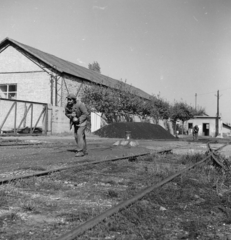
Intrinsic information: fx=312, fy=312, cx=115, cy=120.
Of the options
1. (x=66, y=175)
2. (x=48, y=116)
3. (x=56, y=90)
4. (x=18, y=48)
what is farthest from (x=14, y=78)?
(x=66, y=175)

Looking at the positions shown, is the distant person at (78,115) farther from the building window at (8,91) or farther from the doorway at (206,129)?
the doorway at (206,129)

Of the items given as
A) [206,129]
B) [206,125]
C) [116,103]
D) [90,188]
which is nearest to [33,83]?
[116,103]

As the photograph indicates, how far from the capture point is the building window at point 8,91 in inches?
1143

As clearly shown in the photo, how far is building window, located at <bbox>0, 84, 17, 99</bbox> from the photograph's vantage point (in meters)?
29.0

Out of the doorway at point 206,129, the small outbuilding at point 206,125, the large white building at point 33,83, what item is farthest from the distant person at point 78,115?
the doorway at point 206,129

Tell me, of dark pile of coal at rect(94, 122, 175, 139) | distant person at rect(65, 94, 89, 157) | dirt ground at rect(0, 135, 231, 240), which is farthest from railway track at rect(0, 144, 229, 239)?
dark pile of coal at rect(94, 122, 175, 139)

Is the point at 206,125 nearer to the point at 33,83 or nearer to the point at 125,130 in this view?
the point at 125,130

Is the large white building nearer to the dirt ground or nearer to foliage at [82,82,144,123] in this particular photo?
foliage at [82,82,144,123]

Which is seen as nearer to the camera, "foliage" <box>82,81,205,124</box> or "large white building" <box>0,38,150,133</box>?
"large white building" <box>0,38,150,133</box>

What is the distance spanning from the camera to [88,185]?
4.66 metres

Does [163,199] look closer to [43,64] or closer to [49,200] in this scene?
[49,200]

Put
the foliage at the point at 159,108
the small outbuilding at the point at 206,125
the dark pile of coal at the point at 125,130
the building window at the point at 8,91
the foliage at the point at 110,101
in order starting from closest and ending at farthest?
1. the dark pile of coal at the point at 125,130
2. the building window at the point at 8,91
3. the foliage at the point at 110,101
4. the foliage at the point at 159,108
5. the small outbuilding at the point at 206,125

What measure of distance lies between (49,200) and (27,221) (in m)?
0.83

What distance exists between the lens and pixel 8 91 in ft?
95.9
